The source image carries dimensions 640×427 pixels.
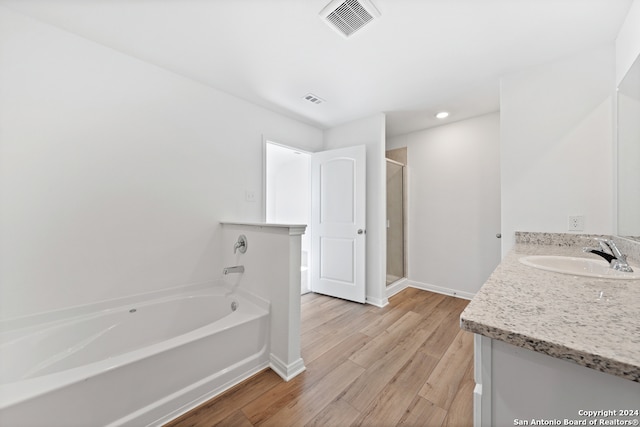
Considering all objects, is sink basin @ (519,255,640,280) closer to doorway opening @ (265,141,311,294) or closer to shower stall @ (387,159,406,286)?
shower stall @ (387,159,406,286)

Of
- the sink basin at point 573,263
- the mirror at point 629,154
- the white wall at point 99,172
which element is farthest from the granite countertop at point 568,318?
the white wall at point 99,172

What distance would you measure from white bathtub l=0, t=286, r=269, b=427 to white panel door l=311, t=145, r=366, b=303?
140 cm

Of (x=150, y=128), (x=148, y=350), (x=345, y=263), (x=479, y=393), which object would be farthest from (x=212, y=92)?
(x=479, y=393)

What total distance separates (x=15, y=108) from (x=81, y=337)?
1.47 m

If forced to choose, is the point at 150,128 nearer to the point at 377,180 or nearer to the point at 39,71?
the point at 39,71

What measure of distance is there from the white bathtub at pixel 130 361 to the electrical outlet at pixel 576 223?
7.71ft

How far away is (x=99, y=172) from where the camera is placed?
168 cm

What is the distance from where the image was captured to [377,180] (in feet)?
9.31

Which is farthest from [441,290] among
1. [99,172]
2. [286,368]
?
[99,172]

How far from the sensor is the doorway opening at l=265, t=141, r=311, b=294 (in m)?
3.96

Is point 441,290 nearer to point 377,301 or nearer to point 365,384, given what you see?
point 377,301

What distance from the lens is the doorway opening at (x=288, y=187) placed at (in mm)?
3959

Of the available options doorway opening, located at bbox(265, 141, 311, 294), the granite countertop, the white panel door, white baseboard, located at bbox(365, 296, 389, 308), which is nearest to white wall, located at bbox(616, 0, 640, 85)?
the granite countertop

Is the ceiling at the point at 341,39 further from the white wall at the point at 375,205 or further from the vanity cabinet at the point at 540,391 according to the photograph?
the vanity cabinet at the point at 540,391
